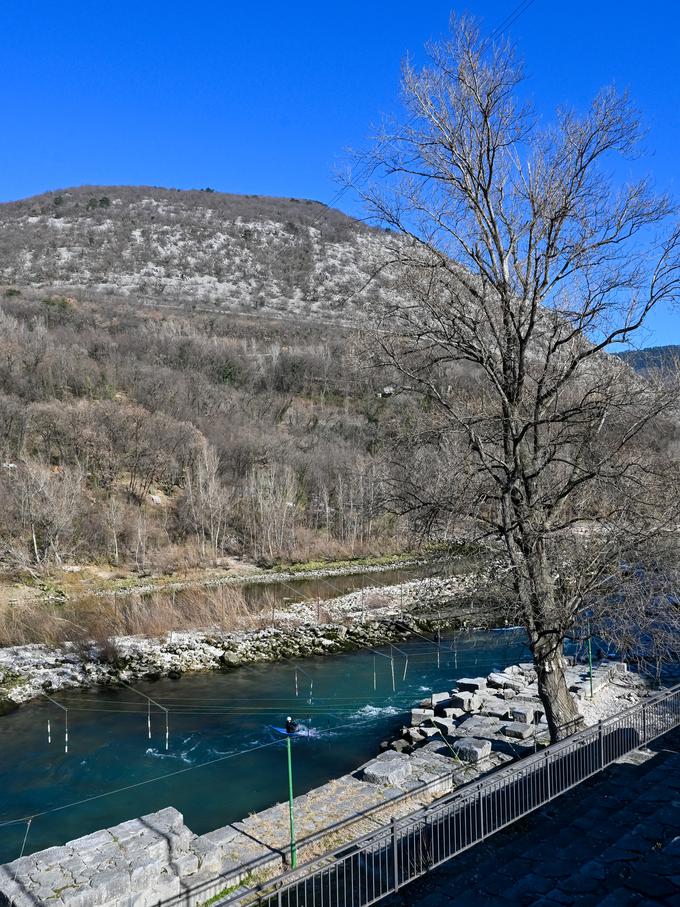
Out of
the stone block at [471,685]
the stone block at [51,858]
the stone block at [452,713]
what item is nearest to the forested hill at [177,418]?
the stone block at [452,713]

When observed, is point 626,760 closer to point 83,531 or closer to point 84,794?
point 84,794

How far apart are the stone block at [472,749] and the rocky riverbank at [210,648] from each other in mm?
4039

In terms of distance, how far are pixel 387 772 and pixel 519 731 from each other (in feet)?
11.9

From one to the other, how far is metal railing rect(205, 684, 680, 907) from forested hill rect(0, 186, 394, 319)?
102m

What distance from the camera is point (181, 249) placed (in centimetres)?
14038

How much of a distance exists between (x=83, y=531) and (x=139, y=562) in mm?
4171

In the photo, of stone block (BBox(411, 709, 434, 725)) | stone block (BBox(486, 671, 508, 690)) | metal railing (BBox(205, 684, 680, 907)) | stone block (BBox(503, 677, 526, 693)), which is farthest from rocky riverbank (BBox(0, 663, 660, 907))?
stone block (BBox(486, 671, 508, 690))

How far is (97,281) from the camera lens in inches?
4668

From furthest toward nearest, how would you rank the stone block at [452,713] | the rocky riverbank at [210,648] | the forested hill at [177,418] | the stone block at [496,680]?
the forested hill at [177,418] → the rocky riverbank at [210,648] → the stone block at [496,680] → the stone block at [452,713]

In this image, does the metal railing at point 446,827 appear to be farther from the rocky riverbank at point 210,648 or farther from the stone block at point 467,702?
the rocky riverbank at point 210,648

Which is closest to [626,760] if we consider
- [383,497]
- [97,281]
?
[383,497]

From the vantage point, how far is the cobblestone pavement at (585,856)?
19.8ft

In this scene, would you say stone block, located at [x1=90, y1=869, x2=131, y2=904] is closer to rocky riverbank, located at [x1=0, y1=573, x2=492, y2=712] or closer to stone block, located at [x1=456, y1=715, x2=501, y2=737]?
stone block, located at [x1=456, y1=715, x2=501, y2=737]

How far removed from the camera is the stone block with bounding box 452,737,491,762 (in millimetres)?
12086
